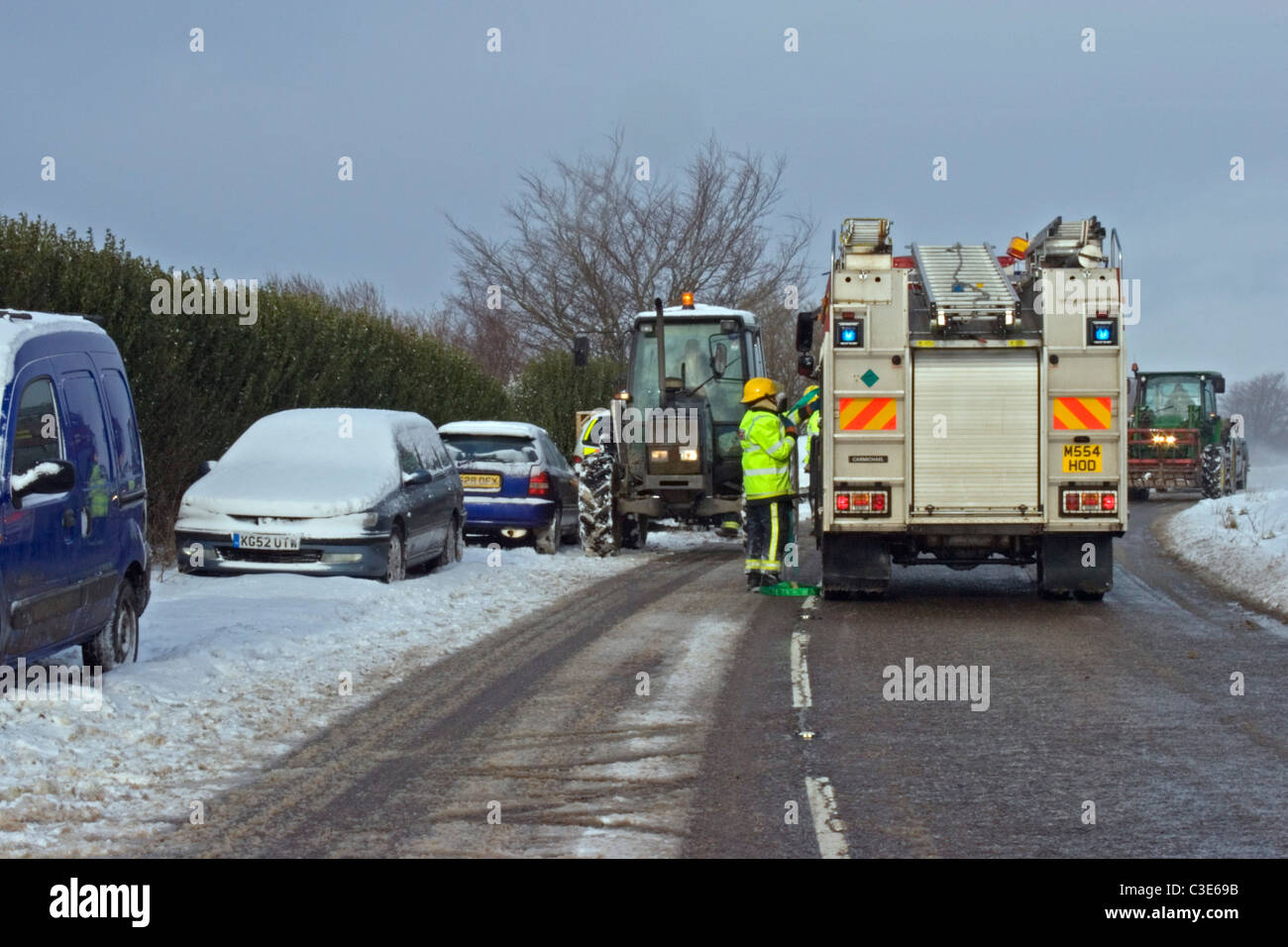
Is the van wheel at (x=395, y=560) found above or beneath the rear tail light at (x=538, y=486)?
beneath

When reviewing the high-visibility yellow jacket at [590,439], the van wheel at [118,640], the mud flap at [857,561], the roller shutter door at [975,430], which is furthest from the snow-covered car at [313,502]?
the roller shutter door at [975,430]

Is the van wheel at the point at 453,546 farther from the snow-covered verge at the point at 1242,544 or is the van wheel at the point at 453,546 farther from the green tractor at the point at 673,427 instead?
the snow-covered verge at the point at 1242,544

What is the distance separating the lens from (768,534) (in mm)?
15297

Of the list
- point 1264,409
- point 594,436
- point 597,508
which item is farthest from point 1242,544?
point 1264,409

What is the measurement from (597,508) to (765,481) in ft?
17.0

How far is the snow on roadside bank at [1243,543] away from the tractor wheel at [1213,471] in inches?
302

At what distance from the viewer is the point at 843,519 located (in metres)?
13.4

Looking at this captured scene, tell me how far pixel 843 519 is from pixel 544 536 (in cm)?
718

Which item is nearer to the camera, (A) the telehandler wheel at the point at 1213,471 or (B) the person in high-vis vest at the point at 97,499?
(B) the person in high-vis vest at the point at 97,499

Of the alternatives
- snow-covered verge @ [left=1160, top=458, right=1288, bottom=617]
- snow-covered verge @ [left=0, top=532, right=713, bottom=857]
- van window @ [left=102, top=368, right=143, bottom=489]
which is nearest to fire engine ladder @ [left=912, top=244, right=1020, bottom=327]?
snow-covered verge @ [left=1160, top=458, right=1288, bottom=617]

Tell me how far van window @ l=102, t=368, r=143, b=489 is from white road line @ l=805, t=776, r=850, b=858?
16.1ft

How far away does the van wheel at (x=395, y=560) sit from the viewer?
1441cm
